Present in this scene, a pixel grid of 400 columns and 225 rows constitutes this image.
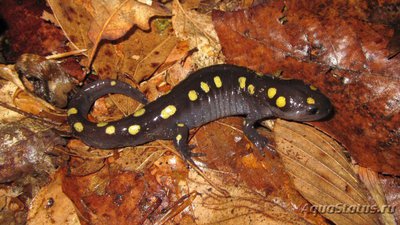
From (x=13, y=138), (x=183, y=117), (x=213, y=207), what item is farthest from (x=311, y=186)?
(x=13, y=138)

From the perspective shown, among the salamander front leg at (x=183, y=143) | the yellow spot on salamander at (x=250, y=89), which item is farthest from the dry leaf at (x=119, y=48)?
the yellow spot on salamander at (x=250, y=89)

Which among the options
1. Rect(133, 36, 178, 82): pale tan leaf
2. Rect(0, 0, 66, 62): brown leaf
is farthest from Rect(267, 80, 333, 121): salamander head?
Rect(0, 0, 66, 62): brown leaf

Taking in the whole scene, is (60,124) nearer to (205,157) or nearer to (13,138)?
(13,138)

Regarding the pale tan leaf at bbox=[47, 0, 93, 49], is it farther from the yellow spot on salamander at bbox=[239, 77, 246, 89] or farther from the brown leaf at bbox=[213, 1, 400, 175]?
the yellow spot on salamander at bbox=[239, 77, 246, 89]

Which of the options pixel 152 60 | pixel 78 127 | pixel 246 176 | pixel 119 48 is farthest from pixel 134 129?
pixel 246 176

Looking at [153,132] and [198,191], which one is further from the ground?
[153,132]

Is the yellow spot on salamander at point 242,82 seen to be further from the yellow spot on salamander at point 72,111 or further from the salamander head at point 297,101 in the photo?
the yellow spot on salamander at point 72,111

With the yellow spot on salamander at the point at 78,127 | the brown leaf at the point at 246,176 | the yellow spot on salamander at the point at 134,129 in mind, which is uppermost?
the yellow spot on salamander at the point at 78,127
